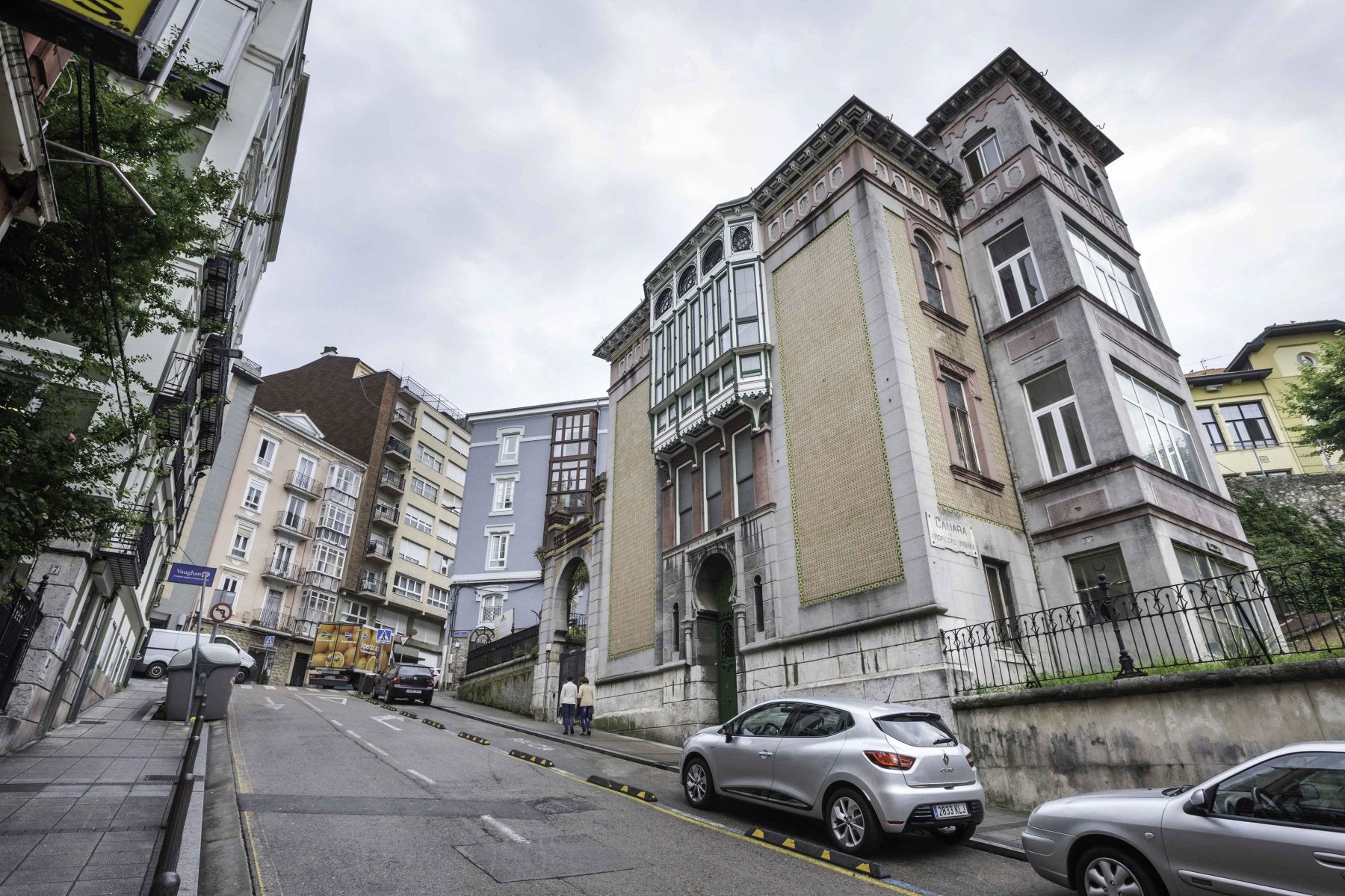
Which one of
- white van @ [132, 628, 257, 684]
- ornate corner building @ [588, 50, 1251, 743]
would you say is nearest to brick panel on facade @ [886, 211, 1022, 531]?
ornate corner building @ [588, 50, 1251, 743]

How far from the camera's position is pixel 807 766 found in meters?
8.10

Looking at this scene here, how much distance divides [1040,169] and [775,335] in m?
7.94

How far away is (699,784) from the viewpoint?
960cm

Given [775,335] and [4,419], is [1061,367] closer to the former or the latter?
[775,335]

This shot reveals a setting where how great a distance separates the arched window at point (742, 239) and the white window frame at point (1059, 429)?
878 centimetres

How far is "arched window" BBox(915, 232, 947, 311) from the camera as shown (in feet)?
57.5

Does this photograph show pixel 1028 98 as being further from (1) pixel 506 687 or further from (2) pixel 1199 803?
(1) pixel 506 687

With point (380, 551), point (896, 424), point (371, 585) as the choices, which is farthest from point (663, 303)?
point (371, 585)

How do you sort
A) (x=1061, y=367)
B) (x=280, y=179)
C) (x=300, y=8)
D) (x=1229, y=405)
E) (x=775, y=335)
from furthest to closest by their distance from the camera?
(x=1229, y=405) → (x=280, y=179) → (x=300, y=8) → (x=775, y=335) → (x=1061, y=367)

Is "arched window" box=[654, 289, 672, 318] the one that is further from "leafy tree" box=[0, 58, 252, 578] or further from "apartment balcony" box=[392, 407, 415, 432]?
"apartment balcony" box=[392, 407, 415, 432]

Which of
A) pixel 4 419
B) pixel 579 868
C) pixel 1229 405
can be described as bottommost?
pixel 579 868

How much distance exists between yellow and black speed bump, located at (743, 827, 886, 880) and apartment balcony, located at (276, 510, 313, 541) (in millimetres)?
46264

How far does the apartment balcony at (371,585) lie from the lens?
162ft

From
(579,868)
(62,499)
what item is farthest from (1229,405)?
(62,499)
